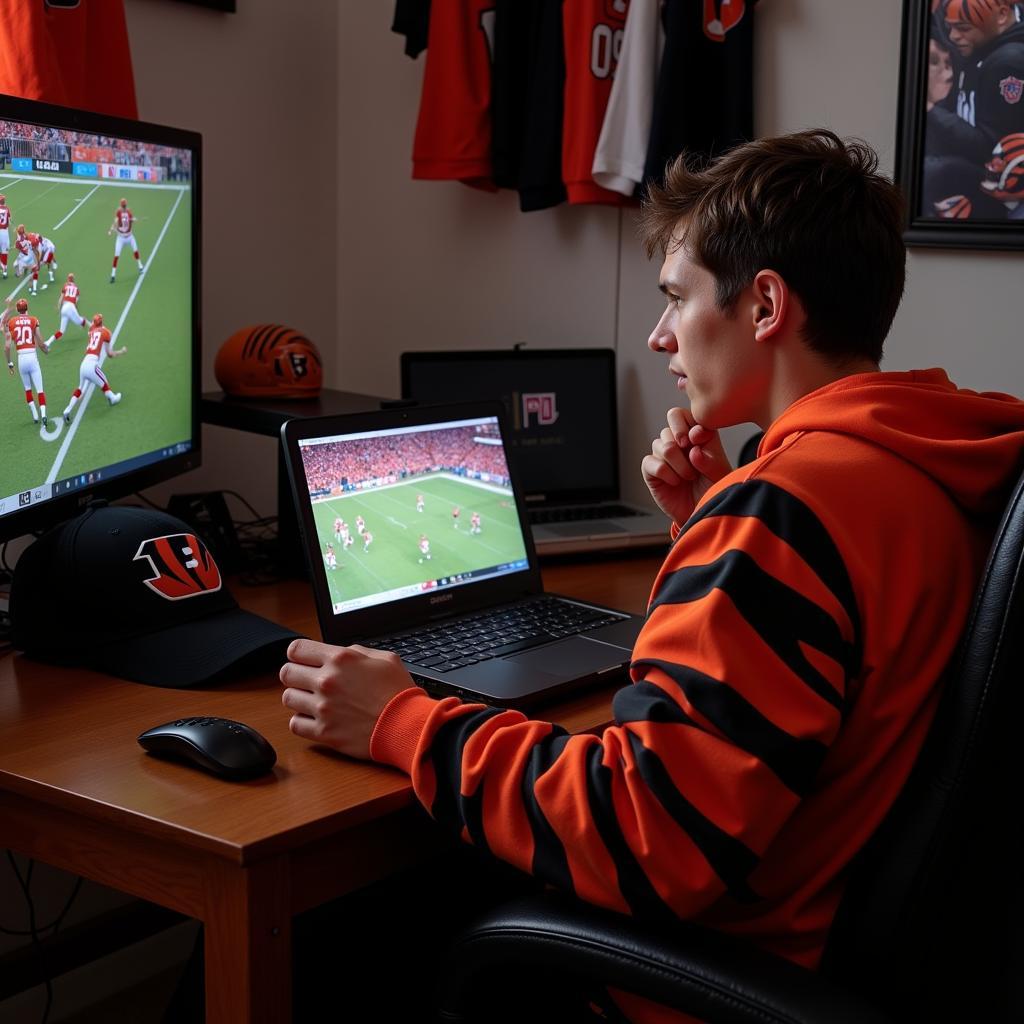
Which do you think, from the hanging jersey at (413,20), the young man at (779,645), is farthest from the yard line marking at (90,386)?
the hanging jersey at (413,20)

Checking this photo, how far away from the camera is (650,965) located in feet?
2.98

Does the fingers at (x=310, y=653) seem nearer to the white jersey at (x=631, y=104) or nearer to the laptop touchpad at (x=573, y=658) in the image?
the laptop touchpad at (x=573, y=658)

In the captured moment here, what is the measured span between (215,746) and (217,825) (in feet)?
0.34

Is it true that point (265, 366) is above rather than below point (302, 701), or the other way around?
above

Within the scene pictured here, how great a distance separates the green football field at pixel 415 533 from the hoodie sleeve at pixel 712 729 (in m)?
0.53

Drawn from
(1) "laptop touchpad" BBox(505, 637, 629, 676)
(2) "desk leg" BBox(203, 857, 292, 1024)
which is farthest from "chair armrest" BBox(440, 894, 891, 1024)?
(1) "laptop touchpad" BBox(505, 637, 629, 676)

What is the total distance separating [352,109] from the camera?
2512mm

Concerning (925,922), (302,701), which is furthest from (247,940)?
(925,922)

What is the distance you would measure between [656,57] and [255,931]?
5.11 feet

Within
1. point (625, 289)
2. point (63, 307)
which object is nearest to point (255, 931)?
point (63, 307)

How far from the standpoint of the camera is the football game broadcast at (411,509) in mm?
1456

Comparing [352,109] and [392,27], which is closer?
[392,27]

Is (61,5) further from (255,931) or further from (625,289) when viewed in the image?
(255,931)

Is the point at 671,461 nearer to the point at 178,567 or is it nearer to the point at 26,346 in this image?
the point at 178,567
